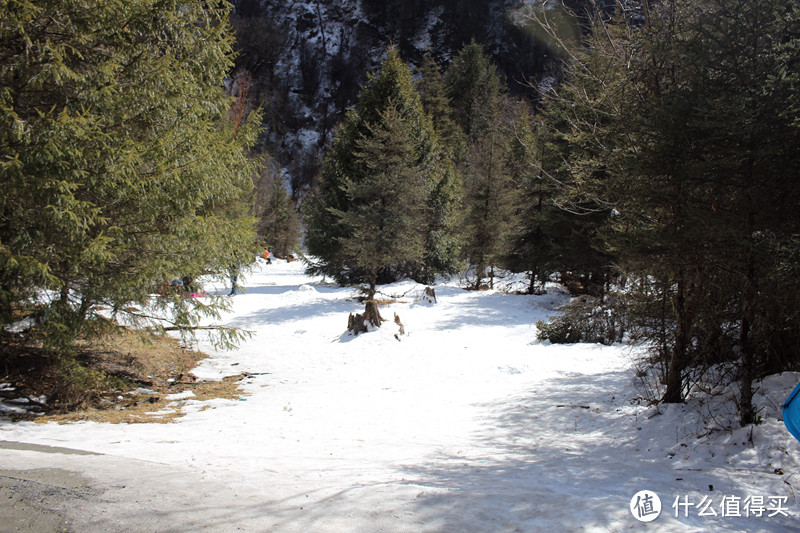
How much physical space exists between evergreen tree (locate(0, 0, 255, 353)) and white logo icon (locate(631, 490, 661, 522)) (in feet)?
18.6

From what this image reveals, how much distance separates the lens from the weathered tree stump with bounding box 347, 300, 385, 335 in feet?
36.8

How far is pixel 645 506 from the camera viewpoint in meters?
2.78

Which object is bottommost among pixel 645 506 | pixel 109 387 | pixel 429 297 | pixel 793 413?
pixel 109 387

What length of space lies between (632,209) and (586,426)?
2.73m

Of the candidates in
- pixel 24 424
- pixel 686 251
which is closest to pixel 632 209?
pixel 686 251

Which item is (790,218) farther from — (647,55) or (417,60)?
(417,60)

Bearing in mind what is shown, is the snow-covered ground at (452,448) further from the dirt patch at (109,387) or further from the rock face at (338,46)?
the rock face at (338,46)

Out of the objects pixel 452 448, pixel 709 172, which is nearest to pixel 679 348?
pixel 709 172

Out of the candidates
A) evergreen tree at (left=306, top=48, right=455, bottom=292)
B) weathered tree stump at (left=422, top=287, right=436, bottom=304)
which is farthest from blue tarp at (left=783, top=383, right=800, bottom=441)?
weathered tree stump at (left=422, top=287, right=436, bottom=304)

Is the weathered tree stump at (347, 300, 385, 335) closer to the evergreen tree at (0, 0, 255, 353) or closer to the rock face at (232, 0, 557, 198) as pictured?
the evergreen tree at (0, 0, 255, 353)

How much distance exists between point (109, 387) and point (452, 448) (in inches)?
203

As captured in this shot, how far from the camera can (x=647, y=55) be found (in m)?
4.79

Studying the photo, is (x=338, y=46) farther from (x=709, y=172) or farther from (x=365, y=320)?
(x=709, y=172)

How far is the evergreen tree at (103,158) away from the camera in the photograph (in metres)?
4.86
